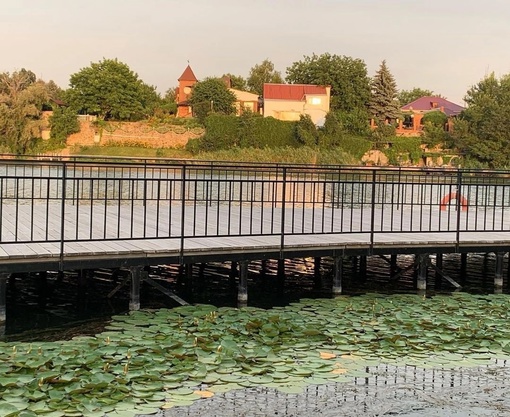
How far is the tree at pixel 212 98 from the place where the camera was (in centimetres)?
6765

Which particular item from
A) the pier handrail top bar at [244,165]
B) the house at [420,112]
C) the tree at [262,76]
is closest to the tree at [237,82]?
the tree at [262,76]

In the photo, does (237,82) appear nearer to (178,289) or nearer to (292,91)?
(292,91)

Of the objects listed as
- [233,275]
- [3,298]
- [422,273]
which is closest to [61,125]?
[233,275]

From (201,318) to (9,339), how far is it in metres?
2.01

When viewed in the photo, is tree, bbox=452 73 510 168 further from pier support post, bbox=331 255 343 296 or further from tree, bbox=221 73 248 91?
pier support post, bbox=331 255 343 296

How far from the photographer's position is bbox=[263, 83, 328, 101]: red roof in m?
74.1

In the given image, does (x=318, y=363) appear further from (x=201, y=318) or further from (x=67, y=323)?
(x=67, y=323)

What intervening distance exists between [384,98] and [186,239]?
6573 centimetres

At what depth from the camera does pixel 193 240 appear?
9.94 metres

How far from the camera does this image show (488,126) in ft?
200

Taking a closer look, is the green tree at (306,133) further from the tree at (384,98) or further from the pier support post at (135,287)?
the pier support post at (135,287)

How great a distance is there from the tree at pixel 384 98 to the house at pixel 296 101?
4440 millimetres

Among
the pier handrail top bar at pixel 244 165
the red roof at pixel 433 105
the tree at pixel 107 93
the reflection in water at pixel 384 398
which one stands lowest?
the reflection in water at pixel 384 398

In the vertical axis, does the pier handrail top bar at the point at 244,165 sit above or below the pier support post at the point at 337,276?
above
